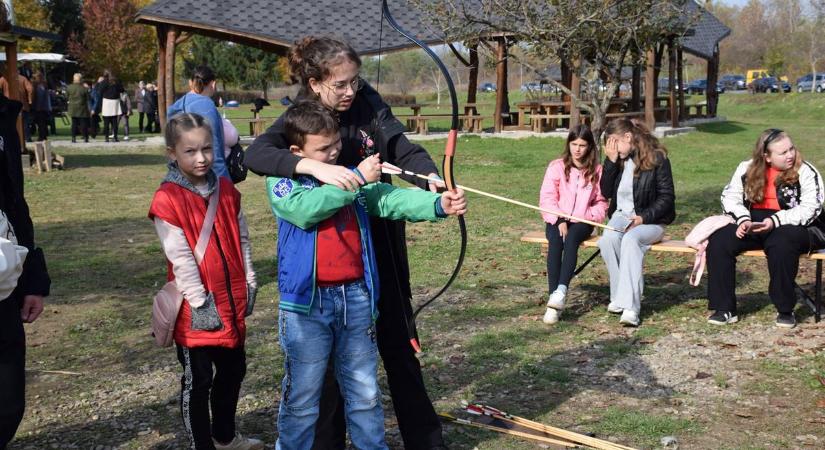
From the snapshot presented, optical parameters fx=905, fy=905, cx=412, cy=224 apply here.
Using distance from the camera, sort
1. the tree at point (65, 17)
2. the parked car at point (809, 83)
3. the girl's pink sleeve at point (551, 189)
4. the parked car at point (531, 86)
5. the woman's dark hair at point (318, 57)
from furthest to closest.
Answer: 1. the tree at point (65, 17)
2. the parked car at point (809, 83)
3. the parked car at point (531, 86)
4. the girl's pink sleeve at point (551, 189)
5. the woman's dark hair at point (318, 57)

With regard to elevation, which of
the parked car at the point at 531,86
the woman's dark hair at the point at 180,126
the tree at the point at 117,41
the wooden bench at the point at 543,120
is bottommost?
the wooden bench at the point at 543,120

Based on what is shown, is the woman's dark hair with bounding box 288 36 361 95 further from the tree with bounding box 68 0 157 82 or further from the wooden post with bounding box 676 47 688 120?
the tree with bounding box 68 0 157 82

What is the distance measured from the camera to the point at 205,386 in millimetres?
3689

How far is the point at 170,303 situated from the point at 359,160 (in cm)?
94

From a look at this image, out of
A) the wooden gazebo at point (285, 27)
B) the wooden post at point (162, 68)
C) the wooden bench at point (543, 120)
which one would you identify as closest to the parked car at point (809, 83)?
the wooden gazebo at point (285, 27)

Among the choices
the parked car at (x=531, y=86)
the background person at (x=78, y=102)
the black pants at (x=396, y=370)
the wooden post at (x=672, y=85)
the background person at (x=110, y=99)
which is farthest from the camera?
the parked car at (x=531, y=86)

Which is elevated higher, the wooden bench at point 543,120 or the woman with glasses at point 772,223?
the wooden bench at point 543,120

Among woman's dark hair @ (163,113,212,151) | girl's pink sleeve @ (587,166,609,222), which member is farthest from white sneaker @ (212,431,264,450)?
girl's pink sleeve @ (587,166,609,222)

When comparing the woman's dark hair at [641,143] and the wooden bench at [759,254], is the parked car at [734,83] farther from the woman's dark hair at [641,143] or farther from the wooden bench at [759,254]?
the wooden bench at [759,254]

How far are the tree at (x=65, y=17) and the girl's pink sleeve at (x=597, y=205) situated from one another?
48.6 m

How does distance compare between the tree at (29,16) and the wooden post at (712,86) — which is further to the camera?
the tree at (29,16)

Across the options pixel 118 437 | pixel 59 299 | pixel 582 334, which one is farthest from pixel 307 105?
pixel 59 299

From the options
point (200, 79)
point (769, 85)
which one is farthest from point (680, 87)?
point (769, 85)

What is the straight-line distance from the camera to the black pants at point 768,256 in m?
6.16
